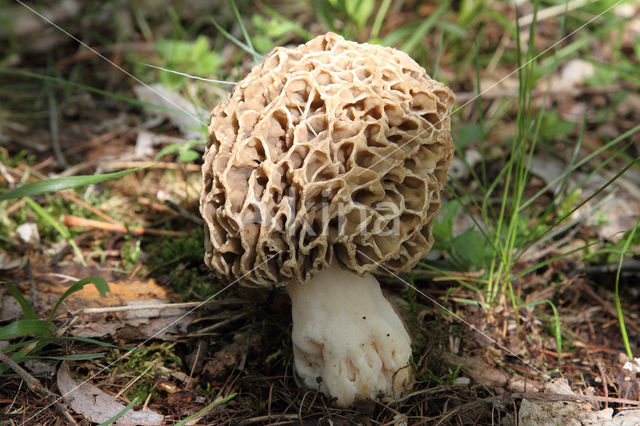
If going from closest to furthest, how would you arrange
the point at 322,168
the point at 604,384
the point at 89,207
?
the point at 322,168 → the point at 604,384 → the point at 89,207

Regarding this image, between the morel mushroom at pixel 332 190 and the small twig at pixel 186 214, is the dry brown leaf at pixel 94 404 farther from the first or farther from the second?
the small twig at pixel 186 214

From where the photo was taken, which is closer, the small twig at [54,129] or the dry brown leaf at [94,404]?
the dry brown leaf at [94,404]

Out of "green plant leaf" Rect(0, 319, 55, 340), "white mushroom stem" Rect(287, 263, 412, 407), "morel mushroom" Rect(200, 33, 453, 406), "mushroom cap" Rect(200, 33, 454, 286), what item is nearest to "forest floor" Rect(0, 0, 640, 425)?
"green plant leaf" Rect(0, 319, 55, 340)

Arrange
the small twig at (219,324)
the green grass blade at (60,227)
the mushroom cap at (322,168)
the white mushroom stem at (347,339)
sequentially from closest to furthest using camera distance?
the mushroom cap at (322,168)
the white mushroom stem at (347,339)
the small twig at (219,324)
the green grass blade at (60,227)

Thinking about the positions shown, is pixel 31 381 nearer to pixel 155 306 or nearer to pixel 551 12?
pixel 155 306

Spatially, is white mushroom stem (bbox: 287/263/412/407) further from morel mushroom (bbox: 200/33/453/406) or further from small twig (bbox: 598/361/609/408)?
small twig (bbox: 598/361/609/408)

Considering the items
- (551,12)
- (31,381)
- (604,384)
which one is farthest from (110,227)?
(551,12)

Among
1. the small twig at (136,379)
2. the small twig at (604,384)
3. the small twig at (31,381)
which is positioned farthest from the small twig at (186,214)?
the small twig at (604,384)
